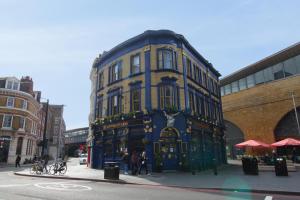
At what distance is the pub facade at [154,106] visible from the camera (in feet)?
63.2

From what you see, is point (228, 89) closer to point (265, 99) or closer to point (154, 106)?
point (265, 99)

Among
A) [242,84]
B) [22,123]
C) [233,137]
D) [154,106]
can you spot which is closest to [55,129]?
[22,123]

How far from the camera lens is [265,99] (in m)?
36.4

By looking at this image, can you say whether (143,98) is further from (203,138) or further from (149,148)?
(203,138)

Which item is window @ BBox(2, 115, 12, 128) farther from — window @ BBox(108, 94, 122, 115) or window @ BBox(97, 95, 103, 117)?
window @ BBox(108, 94, 122, 115)

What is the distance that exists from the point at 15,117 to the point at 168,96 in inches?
1242

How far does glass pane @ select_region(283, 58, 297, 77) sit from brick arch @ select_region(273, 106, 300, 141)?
548 cm

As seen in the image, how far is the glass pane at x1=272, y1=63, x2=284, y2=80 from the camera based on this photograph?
35691 mm

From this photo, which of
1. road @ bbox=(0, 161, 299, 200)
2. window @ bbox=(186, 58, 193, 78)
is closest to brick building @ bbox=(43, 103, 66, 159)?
window @ bbox=(186, 58, 193, 78)

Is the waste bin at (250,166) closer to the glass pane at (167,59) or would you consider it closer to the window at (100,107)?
the glass pane at (167,59)

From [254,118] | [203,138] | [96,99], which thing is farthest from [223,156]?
[96,99]

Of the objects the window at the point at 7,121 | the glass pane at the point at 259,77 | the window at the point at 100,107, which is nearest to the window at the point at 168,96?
the window at the point at 100,107

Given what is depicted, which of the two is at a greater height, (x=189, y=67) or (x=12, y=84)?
(x=12, y=84)

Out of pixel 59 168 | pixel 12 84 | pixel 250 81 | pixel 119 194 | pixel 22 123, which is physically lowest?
pixel 119 194
